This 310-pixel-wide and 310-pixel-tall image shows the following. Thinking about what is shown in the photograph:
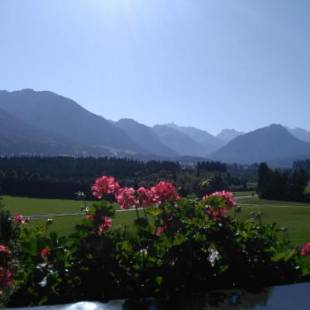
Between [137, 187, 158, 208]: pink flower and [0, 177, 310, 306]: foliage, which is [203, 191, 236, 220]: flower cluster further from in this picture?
[137, 187, 158, 208]: pink flower

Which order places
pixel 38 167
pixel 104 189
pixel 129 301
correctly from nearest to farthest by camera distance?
pixel 129 301, pixel 104 189, pixel 38 167

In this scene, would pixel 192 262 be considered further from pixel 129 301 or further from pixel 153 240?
pixel 129 301

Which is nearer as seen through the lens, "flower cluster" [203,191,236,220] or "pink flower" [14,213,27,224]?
"flower cluster" [203,191,236,220]

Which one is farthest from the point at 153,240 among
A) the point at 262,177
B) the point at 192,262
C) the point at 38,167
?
the point at 38,167

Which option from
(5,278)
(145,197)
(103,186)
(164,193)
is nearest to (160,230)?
(164,193)

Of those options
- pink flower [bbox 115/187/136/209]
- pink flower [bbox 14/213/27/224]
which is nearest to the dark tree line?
pink flower [bbox 14/213/27/224]

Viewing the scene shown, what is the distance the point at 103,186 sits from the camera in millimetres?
6066

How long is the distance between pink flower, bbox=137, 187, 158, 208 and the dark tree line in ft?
302

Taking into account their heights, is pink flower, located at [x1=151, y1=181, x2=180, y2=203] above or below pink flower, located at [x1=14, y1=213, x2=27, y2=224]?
above

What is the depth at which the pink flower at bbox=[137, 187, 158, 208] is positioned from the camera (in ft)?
19.7

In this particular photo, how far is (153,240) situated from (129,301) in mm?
871

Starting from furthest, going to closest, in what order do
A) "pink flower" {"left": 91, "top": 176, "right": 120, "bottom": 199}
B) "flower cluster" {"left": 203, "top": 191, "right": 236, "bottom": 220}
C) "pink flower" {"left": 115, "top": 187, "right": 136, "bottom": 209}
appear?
"pink flower" {"left": 115, "top": 187, "right": 136, "bottom": 209}, "pink flower" {"left": 91, "top": 176, "right": 120, "bottom": 199}, "flower cluster" {"left": 203, "top": 191, "right": 236, "bottom": 220}

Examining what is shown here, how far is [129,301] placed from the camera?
4359mm

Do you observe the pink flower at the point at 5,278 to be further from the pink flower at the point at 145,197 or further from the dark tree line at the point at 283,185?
the dark tree line at the point at 283,185
